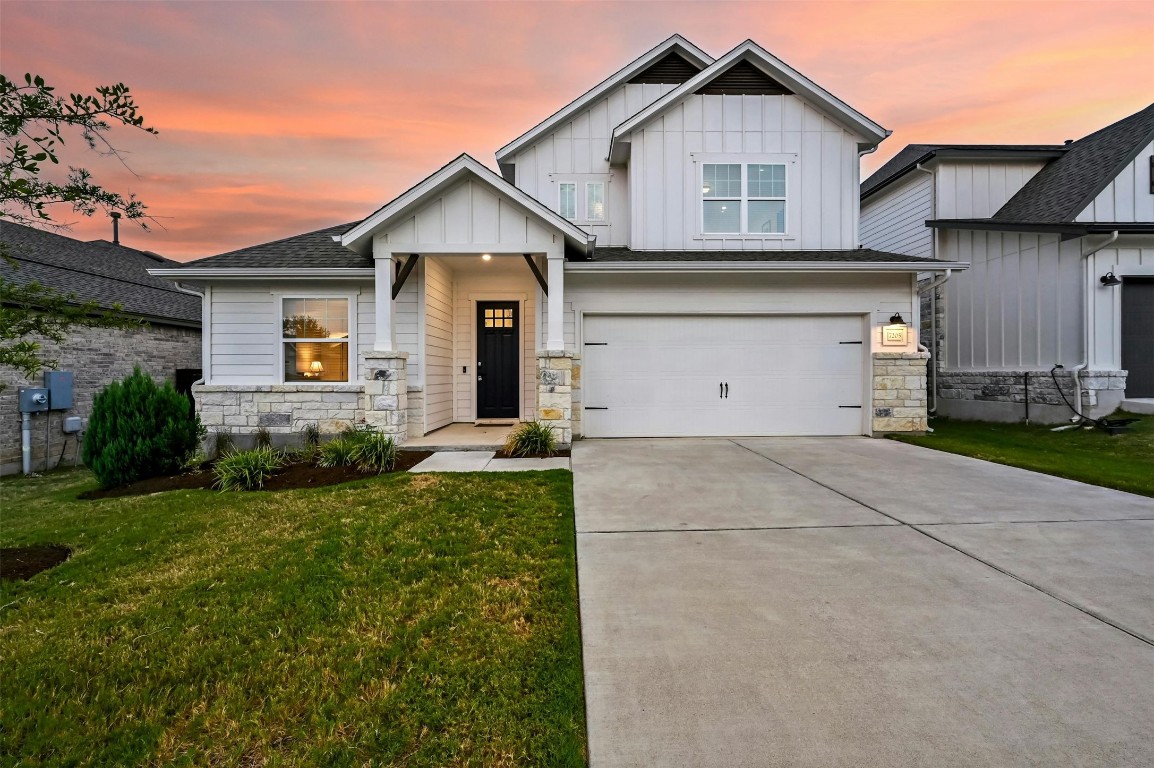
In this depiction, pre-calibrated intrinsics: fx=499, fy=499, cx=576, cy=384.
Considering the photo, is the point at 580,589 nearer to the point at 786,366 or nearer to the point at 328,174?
the point at 786,366

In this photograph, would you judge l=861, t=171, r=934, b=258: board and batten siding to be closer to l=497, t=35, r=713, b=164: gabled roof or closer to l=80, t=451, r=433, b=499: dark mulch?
l=497, t=35, r=713, b=164: gabled roof

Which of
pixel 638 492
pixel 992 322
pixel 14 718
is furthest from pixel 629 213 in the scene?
pixel 14 718

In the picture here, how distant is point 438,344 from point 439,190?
2822mm

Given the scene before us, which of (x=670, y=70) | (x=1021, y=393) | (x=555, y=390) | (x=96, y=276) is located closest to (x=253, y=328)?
(x=555, y=390)

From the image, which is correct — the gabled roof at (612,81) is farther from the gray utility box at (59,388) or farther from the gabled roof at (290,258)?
the gray utility box at (59,388)

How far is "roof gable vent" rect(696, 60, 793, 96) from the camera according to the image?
963cm

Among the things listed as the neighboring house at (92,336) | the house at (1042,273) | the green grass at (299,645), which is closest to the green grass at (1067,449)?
the house at (1042,273)

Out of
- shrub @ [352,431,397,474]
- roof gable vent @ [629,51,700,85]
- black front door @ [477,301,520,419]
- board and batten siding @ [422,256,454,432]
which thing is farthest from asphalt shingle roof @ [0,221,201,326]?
roof gable vent @ [629,51,700,85]

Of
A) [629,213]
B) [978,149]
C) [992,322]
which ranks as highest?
[978,149]

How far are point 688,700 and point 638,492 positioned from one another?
322 centimetres

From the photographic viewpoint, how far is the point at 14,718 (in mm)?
1947

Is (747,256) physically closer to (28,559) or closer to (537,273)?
(537,273)

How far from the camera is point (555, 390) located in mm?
7660

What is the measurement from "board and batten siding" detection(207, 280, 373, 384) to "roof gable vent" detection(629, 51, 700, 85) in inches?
299
